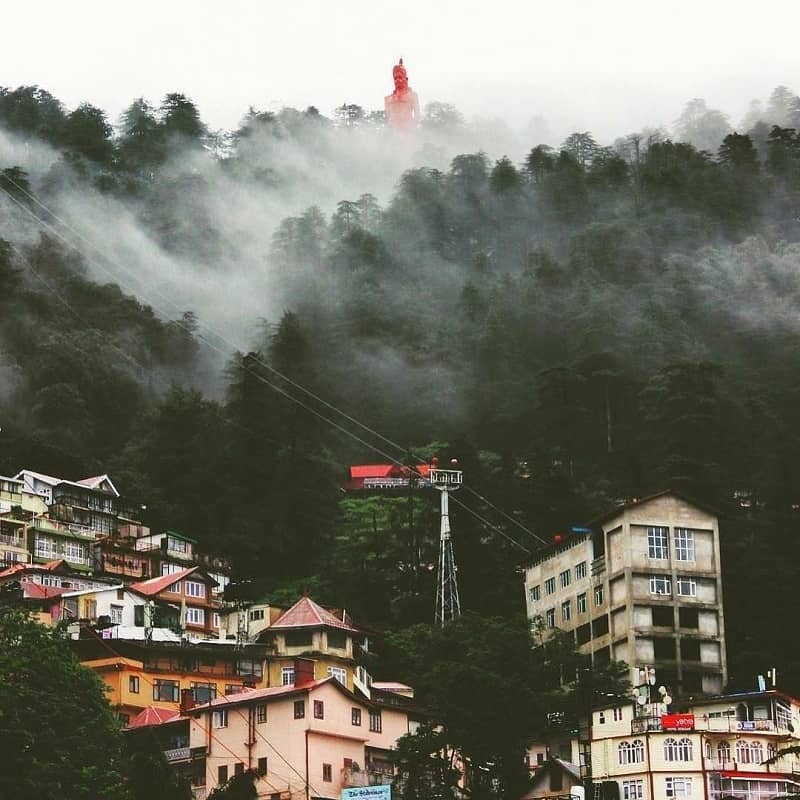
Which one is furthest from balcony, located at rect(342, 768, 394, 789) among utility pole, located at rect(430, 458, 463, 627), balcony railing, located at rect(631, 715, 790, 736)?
utility pole, located at rect(430, 458, 463, 627)

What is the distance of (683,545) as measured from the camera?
8575 centimetres

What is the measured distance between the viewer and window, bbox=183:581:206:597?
9525cm

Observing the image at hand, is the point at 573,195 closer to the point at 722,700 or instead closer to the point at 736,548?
the point at 736,548

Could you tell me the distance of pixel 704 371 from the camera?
115812mm

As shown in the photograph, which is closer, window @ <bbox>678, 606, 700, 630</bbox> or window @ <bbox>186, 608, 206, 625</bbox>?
window @ <bbox>678, 606, 700, 630</bbox>

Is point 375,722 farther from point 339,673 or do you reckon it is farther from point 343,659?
point 343,659

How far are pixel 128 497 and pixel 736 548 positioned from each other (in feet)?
131

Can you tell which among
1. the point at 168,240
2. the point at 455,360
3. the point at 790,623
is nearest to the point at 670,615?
the point at 790,623

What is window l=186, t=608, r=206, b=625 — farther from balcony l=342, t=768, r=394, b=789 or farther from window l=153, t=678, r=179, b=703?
balcony l=342, t=768, r=394, b=789

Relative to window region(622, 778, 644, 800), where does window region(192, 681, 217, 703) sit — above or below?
above

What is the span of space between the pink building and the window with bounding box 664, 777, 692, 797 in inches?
457

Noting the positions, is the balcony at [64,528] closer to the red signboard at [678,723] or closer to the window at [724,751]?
the red signboard at [678,723]

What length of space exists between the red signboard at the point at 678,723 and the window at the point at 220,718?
17.1m

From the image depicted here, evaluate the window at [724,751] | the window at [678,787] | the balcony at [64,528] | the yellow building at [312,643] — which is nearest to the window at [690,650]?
the yellow building at [312,643]
